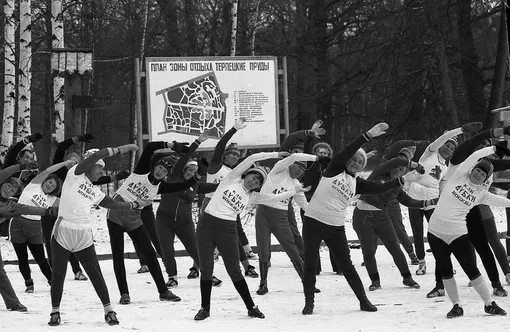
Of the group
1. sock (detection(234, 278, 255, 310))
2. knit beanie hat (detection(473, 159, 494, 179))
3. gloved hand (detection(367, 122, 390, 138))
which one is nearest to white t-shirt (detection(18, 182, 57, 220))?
sock (detection(234, 278, 255, 310))

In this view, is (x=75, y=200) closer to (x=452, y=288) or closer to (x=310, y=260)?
(x=310, y=260)

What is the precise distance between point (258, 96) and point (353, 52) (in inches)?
264

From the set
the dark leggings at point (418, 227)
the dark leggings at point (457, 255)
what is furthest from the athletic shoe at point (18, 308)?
the dark leggings at point (418, 227)

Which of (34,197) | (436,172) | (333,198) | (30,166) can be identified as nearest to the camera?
(333,198)

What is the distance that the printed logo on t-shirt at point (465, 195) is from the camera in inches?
366

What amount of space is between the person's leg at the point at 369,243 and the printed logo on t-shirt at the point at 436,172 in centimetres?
157

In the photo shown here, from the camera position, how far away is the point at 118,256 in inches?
415

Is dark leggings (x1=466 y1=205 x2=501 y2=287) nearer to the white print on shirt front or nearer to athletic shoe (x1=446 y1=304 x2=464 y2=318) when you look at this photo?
the white print on shirt front

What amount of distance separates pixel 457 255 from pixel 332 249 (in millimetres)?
1306

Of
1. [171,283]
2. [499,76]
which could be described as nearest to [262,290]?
[171,283]

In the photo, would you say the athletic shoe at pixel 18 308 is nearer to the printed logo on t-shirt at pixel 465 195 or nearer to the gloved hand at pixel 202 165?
the gloved hand at pixel 202 165

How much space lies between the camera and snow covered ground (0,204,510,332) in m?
8.91

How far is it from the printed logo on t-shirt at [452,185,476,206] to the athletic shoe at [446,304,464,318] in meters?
1.03

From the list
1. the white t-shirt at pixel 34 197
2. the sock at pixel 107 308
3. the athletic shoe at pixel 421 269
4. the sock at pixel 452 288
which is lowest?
the athletic shoe at pixel 421 269
